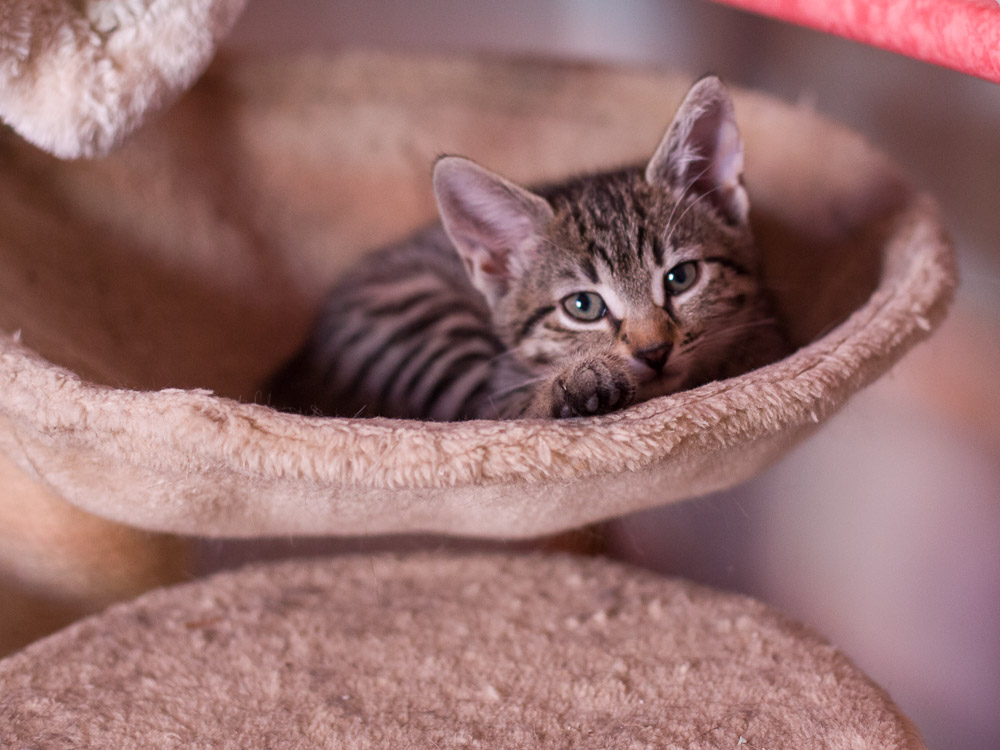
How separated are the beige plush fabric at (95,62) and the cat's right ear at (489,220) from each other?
385 millimetres

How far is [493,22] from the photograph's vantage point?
108 inches

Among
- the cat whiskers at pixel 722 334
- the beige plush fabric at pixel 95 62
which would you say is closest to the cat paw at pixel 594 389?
the cat whiskers at pixel 722 334

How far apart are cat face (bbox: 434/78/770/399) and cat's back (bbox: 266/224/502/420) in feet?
0.51

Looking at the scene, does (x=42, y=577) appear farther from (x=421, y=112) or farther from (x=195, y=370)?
(x=421, y=112)

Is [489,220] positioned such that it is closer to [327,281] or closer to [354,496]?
[354,496]

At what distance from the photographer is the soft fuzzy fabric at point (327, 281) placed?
0.85 m

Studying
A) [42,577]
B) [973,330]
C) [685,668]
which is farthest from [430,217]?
[973,330]

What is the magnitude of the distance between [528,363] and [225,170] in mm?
893

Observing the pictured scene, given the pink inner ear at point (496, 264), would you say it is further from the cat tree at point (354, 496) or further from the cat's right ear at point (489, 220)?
the cat tree at point (354, 496)

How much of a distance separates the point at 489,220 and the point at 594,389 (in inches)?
15.6

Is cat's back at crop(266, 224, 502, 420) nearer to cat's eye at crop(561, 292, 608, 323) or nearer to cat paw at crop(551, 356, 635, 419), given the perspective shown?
cat's eye at crop(561, 292, 608, 323)

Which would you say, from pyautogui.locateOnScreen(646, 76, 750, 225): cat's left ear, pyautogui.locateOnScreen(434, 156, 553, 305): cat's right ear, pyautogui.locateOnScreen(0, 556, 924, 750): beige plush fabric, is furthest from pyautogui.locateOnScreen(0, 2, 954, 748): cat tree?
pyautogui.locateOnScreen(434, 156, 553, 305): cat's right ear

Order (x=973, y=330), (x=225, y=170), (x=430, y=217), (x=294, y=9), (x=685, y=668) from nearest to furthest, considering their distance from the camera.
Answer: (x=685, y=668) → (x=225, y=170) → (x=430, y=217) → (x=973, y=330) → (x=294, y=9)

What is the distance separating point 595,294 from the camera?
1.17 m
